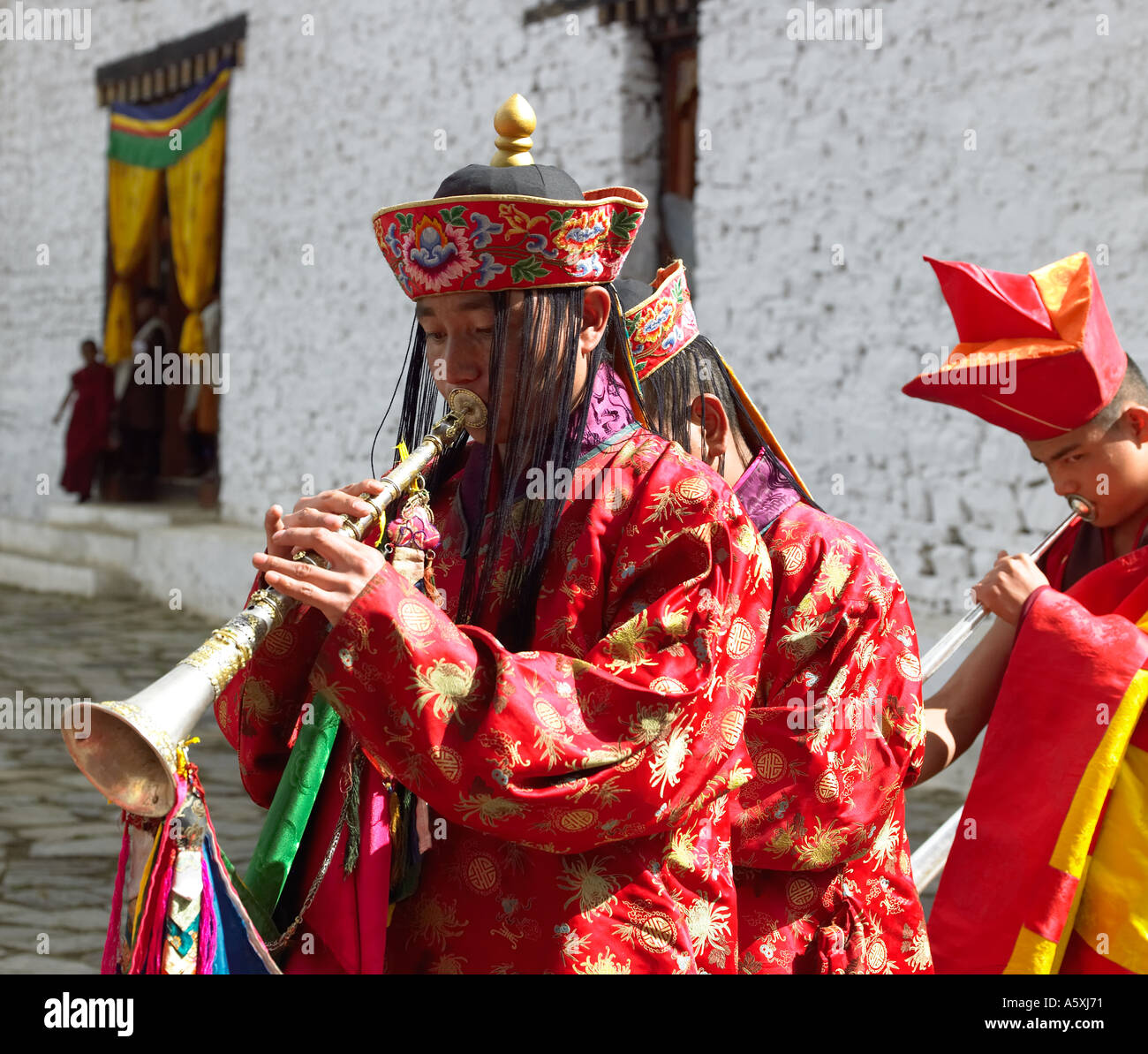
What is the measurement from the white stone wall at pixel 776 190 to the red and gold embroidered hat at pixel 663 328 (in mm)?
3571

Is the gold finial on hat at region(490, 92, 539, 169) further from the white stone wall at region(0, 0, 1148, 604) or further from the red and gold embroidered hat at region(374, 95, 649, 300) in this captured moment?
the white stone wall at region(0, 0, 1148, 604)

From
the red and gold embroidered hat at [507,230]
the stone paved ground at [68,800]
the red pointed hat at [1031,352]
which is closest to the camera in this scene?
the red and gold embroidered hat at [507,230]

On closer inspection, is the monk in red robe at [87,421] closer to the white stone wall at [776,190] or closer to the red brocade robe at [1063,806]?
the white stone wall at [776,190]

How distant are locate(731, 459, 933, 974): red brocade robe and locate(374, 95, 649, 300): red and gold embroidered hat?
0.72m

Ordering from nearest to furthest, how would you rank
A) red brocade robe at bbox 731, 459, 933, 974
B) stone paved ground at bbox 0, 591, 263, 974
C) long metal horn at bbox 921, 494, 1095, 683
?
red brocade robe at bbox 731, 459, 933, 974, long metal horn at bbox 921, 494, 1095, 683, stone paved ground at bbox 0, 591, 263, 974

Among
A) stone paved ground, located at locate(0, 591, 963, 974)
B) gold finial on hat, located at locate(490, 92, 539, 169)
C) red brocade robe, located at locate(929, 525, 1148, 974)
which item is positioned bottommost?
stone paved ground, located at locate(0, 591, 963, 974)

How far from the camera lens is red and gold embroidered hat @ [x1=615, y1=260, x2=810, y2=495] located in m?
2.46

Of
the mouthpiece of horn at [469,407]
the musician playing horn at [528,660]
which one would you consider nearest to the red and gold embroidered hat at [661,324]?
the musician playing horn at [528,660]

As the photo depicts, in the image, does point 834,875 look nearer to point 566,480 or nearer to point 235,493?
point 566,480

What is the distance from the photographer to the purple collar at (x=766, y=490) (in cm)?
224

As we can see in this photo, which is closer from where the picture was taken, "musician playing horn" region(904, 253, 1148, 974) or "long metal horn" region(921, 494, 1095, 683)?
"musician playing horn" region(904, 253, 1148, 974)

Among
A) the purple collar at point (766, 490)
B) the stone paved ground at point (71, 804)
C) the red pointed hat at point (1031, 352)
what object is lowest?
the stone paved ground at point (71, 804)

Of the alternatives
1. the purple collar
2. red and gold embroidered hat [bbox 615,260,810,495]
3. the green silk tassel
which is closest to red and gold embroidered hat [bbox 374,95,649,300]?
the green silk tassel

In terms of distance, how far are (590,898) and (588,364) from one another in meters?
0.61
